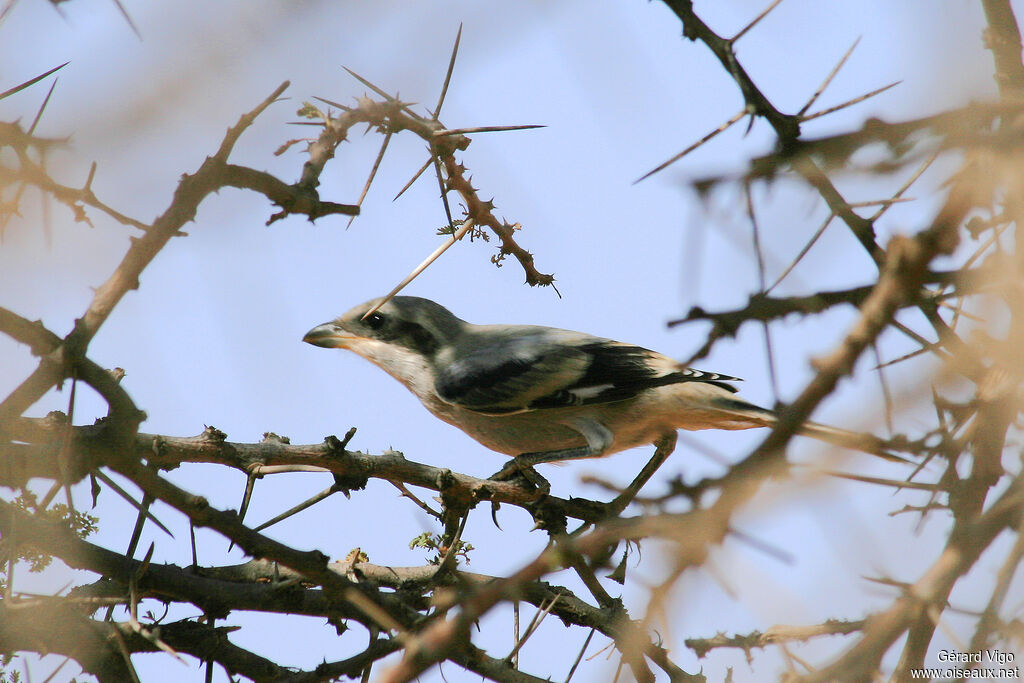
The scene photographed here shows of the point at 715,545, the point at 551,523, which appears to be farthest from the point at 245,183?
the point at 551,523

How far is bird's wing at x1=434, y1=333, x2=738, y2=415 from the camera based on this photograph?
20.6 ft

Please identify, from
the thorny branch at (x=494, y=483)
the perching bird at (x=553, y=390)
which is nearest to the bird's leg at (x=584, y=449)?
the perching bird at (x=553, y=390)

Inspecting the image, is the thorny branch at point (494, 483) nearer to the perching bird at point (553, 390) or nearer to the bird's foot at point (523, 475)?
the bird's foot at point (523, 475)

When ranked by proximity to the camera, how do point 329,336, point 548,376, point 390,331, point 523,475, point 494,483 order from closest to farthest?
point 494,483 < point 523,475 < point 548,376 < point 329,336 < point 390,331

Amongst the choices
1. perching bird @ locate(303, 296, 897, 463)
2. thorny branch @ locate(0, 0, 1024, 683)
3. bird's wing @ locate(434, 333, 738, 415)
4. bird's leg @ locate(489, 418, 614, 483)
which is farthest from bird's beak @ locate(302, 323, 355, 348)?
thorny branch @ locate(0, 0, 1024, 683)

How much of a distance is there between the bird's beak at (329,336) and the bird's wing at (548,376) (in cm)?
79

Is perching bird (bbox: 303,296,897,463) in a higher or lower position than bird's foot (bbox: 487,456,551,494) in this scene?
higher

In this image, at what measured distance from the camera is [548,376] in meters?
6.40

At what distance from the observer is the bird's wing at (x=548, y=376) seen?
6.27m

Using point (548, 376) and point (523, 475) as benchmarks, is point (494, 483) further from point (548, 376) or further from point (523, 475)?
point (548, 376)

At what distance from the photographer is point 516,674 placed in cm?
389

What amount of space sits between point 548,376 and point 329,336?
5.55 feet

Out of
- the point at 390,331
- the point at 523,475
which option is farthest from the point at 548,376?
the point at 390,331

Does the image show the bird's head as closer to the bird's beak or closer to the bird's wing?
the bird's beak
